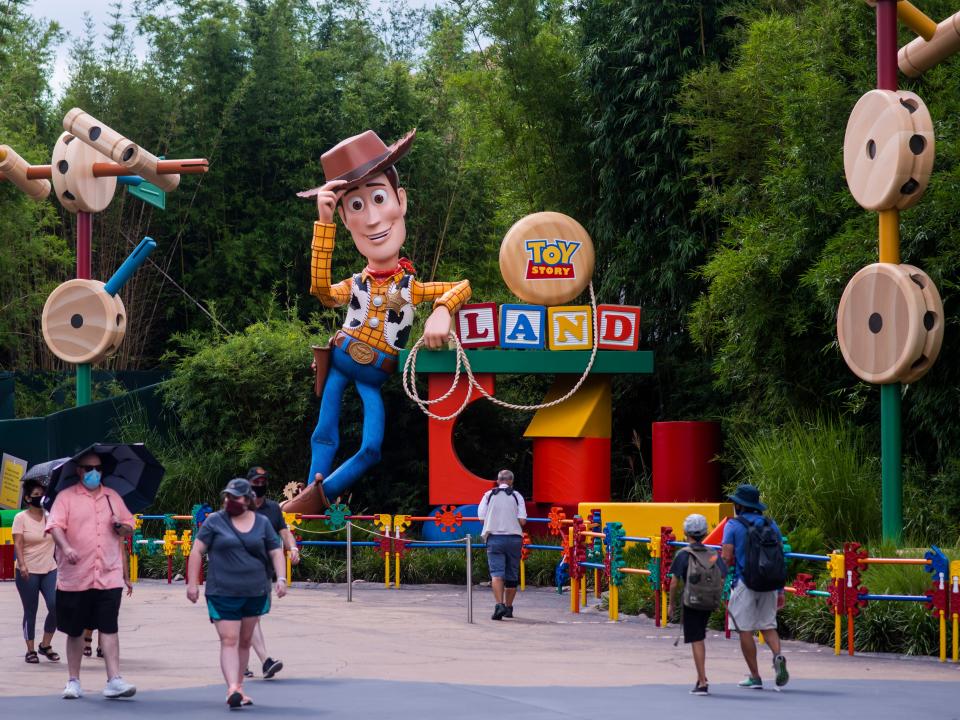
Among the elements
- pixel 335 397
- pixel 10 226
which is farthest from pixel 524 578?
pixel 10 226

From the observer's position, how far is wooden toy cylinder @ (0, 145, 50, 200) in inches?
865

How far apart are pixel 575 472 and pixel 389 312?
363cm

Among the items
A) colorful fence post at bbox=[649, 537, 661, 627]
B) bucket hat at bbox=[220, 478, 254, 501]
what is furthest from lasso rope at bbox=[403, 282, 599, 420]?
bucket hat at bbox=[220, 478, 254, 501]

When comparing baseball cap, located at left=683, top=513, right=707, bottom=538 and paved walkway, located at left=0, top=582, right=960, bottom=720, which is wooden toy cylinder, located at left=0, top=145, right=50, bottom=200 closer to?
paved walkway, located at left=0, top=582, right=960, bottom=720

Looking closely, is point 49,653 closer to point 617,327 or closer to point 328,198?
point 328,198

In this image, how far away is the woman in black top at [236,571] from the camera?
30.0 ft

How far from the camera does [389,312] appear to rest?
20.3 metres

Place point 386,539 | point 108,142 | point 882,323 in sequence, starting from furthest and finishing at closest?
point 108,142
point 386,539
point 882,323

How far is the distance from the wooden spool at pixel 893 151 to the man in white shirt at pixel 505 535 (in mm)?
4912

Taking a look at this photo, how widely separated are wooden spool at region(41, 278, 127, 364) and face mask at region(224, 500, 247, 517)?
1361cm

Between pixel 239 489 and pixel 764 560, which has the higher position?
pixel 239 489

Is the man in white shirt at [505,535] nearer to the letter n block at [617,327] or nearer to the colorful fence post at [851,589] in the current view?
the colorful fence post at [851,589]

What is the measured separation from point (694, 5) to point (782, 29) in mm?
3487

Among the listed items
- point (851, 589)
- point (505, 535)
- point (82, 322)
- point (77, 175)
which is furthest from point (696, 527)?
point (77, 175)
